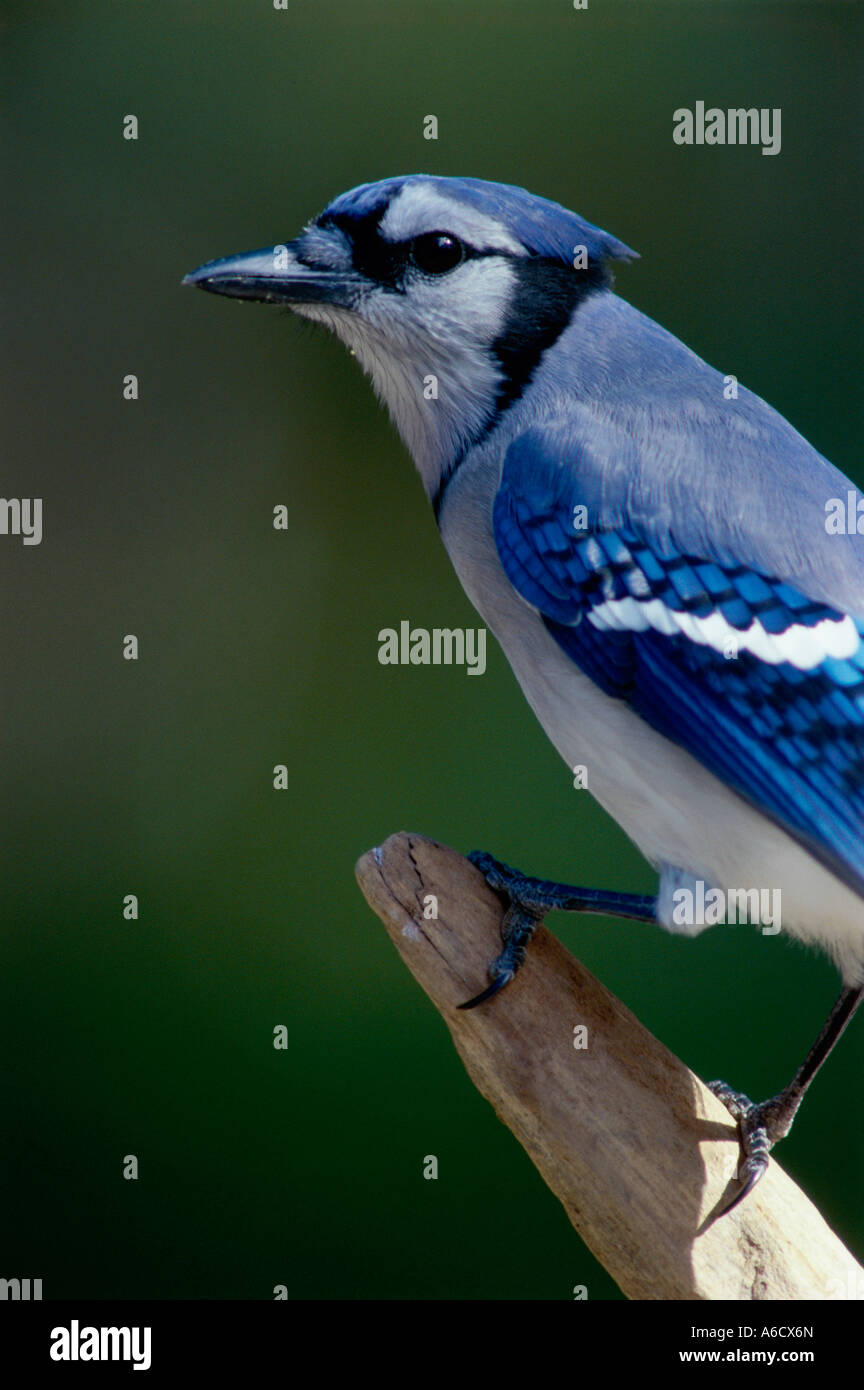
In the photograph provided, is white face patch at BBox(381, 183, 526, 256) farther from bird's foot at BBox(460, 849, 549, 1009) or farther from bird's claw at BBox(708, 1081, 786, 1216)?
bird's claw at BBox(708, 1081, 786, 1216)

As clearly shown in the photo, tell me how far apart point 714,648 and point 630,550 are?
0.44ft

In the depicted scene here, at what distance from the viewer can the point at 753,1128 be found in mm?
1472

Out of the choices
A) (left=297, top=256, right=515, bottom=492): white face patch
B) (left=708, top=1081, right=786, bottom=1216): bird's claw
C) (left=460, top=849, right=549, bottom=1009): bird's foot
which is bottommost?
(left=708, top=1081, right=786, bottom=1216): bird's claw

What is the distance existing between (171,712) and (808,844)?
1.68 m

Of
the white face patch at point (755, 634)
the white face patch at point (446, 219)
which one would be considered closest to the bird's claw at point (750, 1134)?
the white face patch at point (755, 634)

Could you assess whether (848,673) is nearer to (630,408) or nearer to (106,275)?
(630,408)

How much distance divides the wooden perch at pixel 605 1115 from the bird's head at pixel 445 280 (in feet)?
1.75

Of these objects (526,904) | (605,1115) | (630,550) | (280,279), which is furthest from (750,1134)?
(280,279)

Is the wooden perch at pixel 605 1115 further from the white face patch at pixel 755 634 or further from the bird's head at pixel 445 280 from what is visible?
the bird's head at pixel 445 280

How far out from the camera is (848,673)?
4.66 ft

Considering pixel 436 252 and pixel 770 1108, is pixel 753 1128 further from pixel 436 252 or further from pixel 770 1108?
pixel 436 252

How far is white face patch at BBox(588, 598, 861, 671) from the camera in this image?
1430 millimetres

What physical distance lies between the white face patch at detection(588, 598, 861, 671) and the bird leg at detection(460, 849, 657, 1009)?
0.28 meters

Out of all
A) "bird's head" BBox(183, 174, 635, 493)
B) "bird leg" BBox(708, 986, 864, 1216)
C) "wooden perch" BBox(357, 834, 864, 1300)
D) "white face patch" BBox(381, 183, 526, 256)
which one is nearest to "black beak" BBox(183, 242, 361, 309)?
"bird's head" BBox(183, 174, 635, 493)
